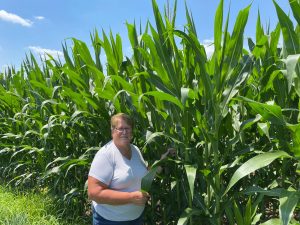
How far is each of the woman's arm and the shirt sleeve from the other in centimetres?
3

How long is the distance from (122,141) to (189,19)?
0.79 m

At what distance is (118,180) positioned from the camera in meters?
2.36

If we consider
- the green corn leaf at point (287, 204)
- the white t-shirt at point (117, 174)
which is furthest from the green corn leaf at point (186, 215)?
the green corn leaf at point (287, 204)

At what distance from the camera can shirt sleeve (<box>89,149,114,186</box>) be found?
2320mm

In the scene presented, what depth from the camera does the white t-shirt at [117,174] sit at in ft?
7.66

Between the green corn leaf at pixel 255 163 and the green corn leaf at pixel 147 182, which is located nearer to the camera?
the green corn leaf at pixel 255 163

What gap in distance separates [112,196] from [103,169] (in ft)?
0.53

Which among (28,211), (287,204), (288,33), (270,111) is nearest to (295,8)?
(288,33)

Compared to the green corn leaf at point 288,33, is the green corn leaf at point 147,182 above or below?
below

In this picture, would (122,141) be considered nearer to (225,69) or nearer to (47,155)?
(225,69)

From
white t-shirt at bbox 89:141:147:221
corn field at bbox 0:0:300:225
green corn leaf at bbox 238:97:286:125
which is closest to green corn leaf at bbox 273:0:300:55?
corn field at bbox 0:0:300:225

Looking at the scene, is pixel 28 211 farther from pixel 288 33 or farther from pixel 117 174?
pixel 288 33

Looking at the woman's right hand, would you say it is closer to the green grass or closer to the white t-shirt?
the white t-shirt

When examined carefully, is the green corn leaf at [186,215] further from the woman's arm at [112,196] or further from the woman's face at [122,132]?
the woman's face at [122,132]
